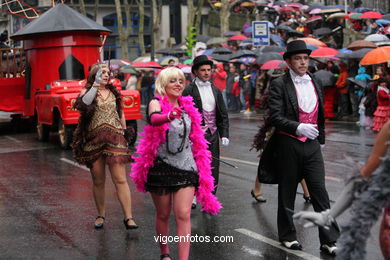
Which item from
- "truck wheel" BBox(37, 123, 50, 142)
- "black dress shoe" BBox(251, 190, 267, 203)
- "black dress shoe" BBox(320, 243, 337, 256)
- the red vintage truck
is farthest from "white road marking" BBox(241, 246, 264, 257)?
"truck wheel" BBox(37, 123, 50, 142)

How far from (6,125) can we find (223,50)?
411 inches

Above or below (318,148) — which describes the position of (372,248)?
below

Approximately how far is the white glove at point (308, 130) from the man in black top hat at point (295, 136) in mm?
39

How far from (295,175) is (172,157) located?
1.45m

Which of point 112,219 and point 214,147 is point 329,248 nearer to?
point 214,147

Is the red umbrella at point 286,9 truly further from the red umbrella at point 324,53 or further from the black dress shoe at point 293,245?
the black dress shoe at point 293,245

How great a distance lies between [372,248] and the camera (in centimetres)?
664

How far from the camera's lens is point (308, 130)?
21.3ft

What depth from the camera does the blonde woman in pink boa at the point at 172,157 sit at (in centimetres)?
577

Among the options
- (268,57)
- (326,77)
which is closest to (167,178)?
(326,77)

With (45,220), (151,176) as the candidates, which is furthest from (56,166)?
(151,176)

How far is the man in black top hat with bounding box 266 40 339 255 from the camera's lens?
21.9ft

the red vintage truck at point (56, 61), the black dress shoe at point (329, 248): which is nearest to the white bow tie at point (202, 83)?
the black dress shoe at point (329, 248)

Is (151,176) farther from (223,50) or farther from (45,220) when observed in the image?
(223,50)
